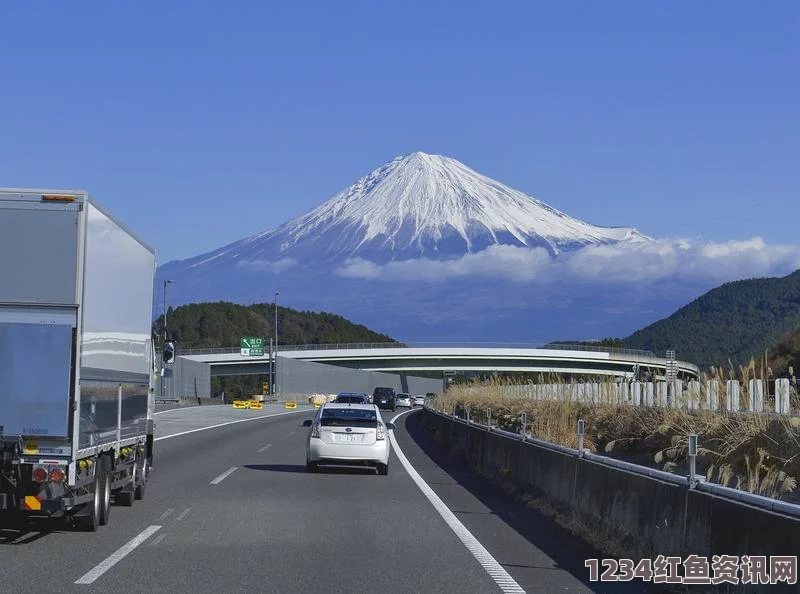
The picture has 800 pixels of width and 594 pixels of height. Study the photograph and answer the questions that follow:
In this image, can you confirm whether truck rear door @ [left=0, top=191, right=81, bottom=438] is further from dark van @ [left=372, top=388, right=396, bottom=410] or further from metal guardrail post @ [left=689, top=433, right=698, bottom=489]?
dark van @ [left=372, top=388, right=396, bottom=410]

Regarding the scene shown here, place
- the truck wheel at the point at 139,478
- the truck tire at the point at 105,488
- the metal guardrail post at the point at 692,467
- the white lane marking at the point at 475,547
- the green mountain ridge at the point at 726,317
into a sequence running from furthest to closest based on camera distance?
the green mountain ridge at the point at 726,317 < the truck wheel at the point at 139,478 < the truck tire at the point at 105,488 < the white lane marking at the point at 475,547 < the metal guardrail post at the point at 692,467

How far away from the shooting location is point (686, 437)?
59.7ft

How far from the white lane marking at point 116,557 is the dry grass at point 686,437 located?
20.8 ft

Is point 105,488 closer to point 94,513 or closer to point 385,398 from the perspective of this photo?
point 94,513

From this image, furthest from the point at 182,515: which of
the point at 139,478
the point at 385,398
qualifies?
the point at 385,398

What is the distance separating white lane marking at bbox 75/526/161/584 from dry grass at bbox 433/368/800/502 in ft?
20.8

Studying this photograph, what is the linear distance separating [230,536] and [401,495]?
220 inches

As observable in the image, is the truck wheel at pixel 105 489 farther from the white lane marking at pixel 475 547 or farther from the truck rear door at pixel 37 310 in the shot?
the white lane marking at pixel 475 547

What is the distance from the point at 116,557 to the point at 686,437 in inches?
409

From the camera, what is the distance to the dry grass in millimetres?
13320

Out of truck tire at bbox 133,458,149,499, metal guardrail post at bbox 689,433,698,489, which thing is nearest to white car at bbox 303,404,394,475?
truck tire at bbox 133,458,149,499

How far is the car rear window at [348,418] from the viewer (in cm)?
2184

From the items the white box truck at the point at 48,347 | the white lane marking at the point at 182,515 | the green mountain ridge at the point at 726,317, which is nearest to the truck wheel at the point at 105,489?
the white box truck at the point at 48,347

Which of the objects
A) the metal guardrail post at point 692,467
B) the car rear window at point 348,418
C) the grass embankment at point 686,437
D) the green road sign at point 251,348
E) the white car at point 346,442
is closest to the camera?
the metal guardrail post at point 692,467
